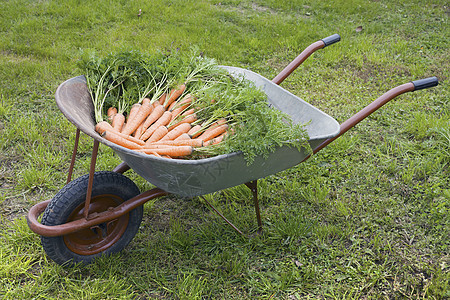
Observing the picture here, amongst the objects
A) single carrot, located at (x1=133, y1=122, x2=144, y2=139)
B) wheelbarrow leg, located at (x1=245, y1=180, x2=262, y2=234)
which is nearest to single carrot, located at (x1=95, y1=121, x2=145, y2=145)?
single carrot, located at (x1=133, y1=122, x2=144, y2=139)

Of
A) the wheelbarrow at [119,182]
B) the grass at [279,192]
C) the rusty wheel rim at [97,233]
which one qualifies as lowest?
the grass at [279,192]

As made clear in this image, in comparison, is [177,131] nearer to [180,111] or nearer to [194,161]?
[180,111]

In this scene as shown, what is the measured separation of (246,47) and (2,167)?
11.9 ft

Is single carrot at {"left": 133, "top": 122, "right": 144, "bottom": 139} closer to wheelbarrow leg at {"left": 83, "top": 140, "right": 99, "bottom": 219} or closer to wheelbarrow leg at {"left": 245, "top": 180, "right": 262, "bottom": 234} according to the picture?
wheelbarrow leg at {"left": 83, "top": 140, "right": 99, "bottom": 219}

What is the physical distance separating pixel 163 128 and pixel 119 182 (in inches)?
17.1

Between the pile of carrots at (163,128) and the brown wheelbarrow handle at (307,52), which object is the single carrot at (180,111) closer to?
the pile of carrots at (163,128)

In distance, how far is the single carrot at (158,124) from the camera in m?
2.41

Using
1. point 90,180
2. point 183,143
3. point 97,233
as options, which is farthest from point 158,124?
point 97,233

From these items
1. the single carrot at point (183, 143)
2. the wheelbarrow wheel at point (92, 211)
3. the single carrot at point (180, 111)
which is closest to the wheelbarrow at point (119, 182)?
the wheelbarrow wheel at point (92, 211)

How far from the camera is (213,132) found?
2420 mm

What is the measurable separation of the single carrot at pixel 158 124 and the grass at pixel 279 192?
775mm

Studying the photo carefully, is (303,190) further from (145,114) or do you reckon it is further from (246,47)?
(246,47)

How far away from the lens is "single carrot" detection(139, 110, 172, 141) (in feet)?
7.90

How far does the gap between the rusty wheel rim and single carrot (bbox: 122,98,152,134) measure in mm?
436
